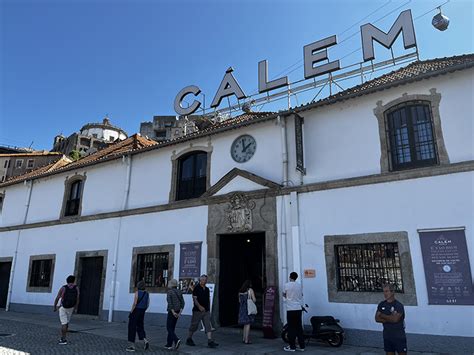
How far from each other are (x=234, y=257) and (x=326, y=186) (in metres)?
4.11

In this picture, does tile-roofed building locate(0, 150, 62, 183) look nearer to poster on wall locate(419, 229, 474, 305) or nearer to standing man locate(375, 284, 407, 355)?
poster on wall locate(419, 229, 474, 305)

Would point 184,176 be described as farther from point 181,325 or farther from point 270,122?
point 181,325

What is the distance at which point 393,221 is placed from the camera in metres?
8.94

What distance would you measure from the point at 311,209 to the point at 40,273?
1290 centimetres

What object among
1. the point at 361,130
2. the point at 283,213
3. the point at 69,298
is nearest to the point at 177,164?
the point at 283,213

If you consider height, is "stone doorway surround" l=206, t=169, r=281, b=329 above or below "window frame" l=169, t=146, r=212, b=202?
below

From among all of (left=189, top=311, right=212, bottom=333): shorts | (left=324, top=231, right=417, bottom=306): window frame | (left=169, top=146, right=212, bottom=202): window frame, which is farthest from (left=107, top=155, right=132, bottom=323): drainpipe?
(left=324, top=231, right=417, bottom=306): window frame

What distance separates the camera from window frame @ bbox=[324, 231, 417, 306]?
8438 millimetres

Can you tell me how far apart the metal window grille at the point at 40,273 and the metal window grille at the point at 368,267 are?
41.8 ft

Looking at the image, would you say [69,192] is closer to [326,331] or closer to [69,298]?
[69,298]

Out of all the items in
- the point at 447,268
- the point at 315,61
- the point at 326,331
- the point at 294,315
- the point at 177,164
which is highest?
the point at 315,61

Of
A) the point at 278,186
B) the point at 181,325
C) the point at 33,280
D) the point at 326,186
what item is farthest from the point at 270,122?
the point at 33,280

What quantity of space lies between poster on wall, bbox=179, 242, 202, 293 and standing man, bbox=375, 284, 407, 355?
6.82m

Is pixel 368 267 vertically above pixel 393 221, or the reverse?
pixel 393 221
